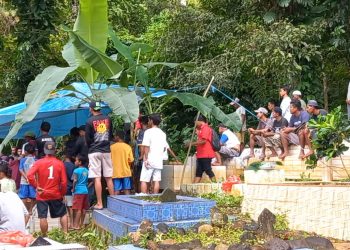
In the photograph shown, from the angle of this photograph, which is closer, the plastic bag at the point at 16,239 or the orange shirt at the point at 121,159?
the plastic bag at the point at 16,239

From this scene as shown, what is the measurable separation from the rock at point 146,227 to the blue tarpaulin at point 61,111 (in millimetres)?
3975

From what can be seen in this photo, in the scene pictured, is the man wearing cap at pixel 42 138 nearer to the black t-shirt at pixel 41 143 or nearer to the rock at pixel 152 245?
the black t-shirt at pixel 41 143

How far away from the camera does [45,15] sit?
15.8 m

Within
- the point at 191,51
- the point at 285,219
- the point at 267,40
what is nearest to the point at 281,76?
the point at 267,40

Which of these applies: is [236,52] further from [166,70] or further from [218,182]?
[218,182]

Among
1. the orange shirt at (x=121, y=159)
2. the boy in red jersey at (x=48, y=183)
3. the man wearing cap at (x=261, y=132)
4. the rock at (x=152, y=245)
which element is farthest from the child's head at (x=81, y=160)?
the rock at (x=152, y=245)

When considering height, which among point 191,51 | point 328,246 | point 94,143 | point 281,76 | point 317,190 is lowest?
point 328,246

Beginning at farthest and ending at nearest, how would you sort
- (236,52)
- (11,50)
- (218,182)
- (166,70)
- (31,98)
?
(11,50), (166,70), (236,52), (218,182), (31,98)

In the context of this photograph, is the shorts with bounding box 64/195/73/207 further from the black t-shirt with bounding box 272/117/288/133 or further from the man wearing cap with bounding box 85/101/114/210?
the black t-shirt with bounding box 272/117/288/133

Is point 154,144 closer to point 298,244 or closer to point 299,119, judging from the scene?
point 299,119

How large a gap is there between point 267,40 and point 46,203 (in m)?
6.90

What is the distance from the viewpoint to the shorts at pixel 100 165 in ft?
30.3

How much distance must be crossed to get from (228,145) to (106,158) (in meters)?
3.69

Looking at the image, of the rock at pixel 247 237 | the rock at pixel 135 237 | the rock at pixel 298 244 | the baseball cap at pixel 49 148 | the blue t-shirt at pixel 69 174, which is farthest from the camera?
the blue t-shirt at pixel 69 174
